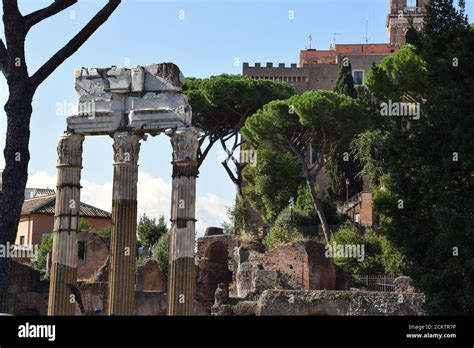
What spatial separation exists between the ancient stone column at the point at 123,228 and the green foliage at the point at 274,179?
56.3ft

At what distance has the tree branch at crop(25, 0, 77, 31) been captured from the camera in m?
9.33

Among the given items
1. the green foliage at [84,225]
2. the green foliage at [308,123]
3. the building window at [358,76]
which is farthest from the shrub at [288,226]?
the building window at [358,76]

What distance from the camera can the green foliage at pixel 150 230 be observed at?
110 feet

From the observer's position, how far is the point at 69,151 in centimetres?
1384

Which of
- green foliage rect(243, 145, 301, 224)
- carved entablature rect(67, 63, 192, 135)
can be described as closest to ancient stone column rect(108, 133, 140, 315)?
carved entablature rect(67, 63, 192, 135)

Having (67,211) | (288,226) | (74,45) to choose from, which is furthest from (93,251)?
(74,45)

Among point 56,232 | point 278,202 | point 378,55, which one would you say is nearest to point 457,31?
point 56,232

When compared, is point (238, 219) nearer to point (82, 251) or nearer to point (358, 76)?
point (82, 251)

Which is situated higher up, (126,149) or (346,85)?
(346,85)

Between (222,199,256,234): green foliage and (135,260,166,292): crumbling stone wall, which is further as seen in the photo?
(222,199,256,234): green foliage

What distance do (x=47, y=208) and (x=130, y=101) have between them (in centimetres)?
1987

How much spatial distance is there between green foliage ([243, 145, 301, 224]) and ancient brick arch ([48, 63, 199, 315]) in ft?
55.7

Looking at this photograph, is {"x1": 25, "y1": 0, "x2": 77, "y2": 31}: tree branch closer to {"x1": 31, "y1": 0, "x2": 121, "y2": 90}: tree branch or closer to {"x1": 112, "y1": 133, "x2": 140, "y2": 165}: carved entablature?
{"x1": 31, "y1": 0, "x2": 121, "y2": 90}: tree branch

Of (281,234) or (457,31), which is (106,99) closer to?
(457,31)
